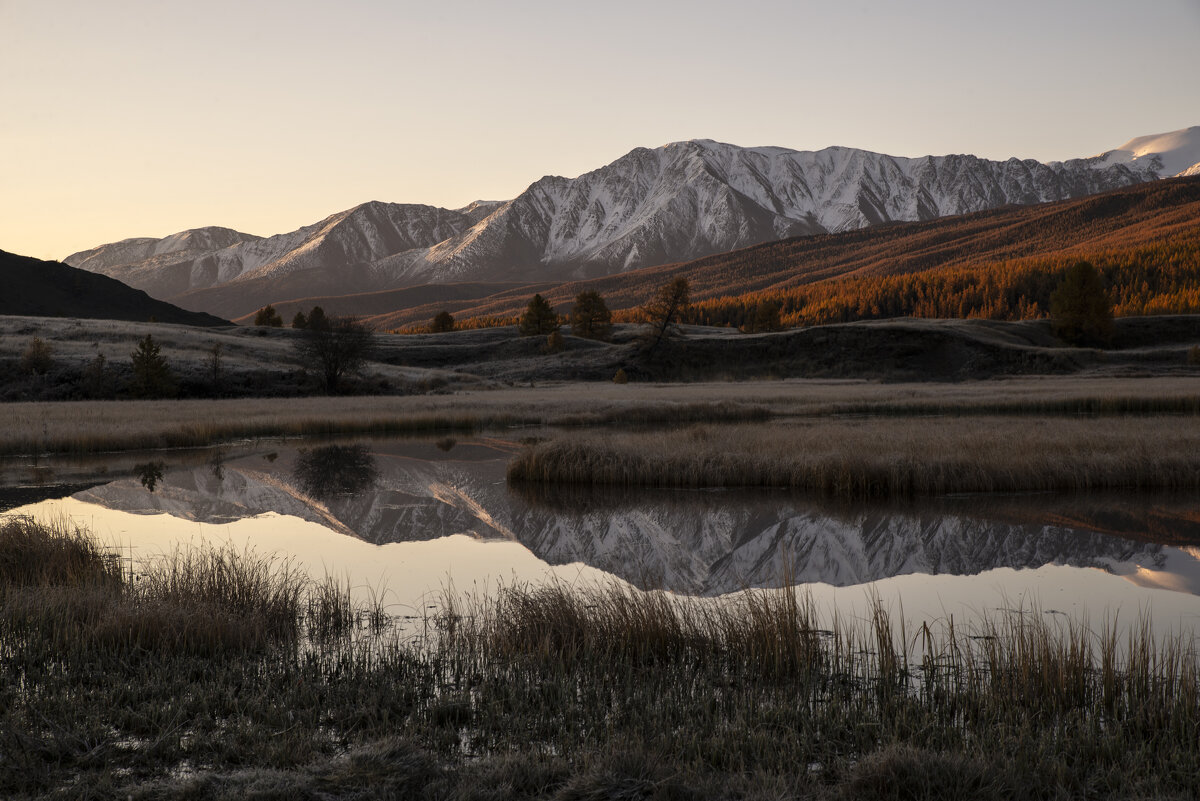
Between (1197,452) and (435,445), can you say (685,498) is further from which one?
(435,445)

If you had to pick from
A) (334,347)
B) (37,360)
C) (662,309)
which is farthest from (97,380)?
(662,309)

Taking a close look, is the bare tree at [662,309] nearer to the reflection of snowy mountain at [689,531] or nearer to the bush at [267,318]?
the bush at [267,318]

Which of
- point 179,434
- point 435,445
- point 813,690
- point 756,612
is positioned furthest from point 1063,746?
point 179,434

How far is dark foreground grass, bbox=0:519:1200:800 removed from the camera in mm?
5707

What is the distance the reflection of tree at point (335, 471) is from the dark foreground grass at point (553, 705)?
1388 centimetres

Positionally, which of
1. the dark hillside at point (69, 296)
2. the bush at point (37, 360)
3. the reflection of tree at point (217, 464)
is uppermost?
the dark hillside at point (69, 296)

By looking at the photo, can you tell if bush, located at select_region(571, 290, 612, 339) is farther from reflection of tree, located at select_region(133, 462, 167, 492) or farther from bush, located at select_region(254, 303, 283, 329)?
reflection of tree, located at select_region(133, 462, 167, 492)

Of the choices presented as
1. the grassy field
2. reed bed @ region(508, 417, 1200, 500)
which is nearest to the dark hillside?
the grassy field

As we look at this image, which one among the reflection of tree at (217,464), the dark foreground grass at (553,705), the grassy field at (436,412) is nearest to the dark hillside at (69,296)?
the grassy field at (436,412)

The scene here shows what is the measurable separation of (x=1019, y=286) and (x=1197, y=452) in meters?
158

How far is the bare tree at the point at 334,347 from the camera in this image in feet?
210

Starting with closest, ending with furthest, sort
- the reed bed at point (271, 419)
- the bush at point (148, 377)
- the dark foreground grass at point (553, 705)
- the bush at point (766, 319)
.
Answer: the dark foreground grass at point (553, 705) → the reed bed at point (271, 419) → the bush at point (148, 377) → the bush at point (766, 319)

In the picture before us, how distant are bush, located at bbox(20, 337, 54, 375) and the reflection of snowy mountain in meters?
40.2

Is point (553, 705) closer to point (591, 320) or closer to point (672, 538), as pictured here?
point (672, 538)
